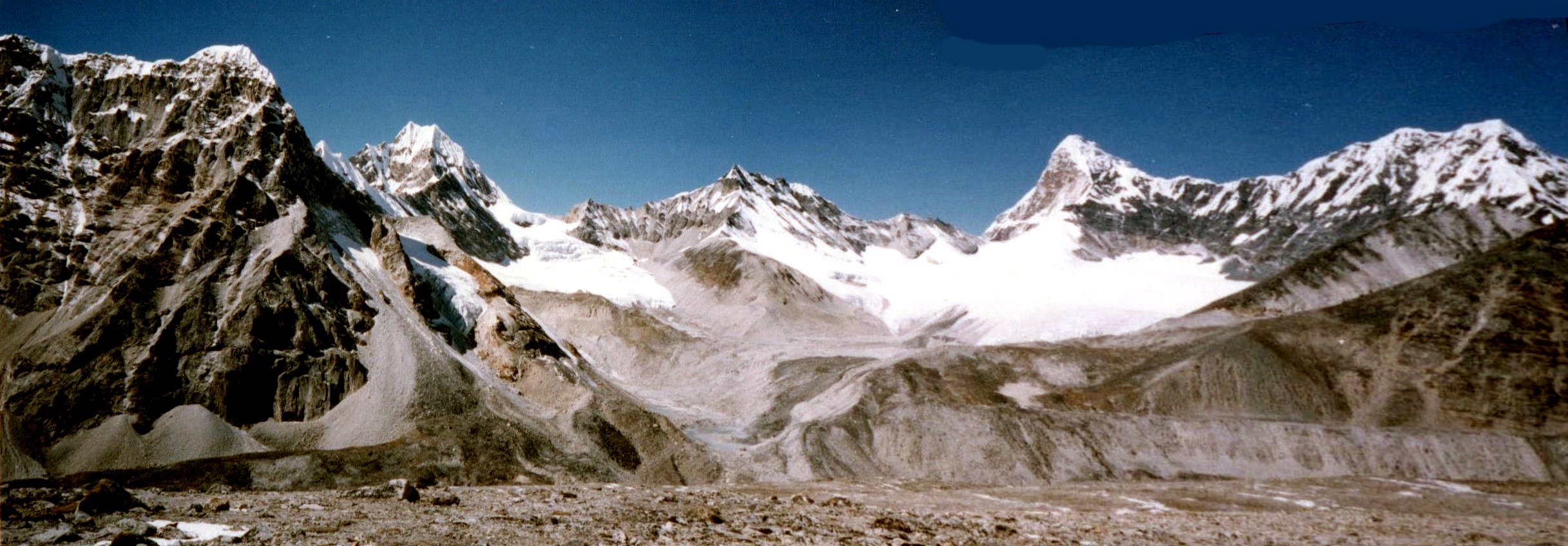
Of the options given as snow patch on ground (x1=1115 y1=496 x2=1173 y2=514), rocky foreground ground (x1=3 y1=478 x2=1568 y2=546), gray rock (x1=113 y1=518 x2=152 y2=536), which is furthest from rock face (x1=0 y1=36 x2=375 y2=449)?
snow patch on ground (x1=1115 y1=496 x2=1173 y2=514)

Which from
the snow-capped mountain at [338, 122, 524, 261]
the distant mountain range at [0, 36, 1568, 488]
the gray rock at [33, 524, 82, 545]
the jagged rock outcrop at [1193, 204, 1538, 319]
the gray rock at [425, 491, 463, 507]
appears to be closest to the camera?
the gray rock at [33, 524, 82, 545]

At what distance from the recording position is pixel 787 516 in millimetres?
18375

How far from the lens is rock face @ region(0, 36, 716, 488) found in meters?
39.3

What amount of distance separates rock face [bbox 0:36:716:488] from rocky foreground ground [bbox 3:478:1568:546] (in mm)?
18327

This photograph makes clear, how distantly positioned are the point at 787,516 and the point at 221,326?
4609 cm

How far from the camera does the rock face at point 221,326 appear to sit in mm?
39281

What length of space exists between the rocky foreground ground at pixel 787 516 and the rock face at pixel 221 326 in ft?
60.1

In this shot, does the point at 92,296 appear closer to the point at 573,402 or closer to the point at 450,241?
the point at 573,402

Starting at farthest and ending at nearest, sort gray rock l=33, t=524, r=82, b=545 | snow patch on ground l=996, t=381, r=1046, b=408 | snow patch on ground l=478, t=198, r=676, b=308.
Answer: snow patch on ground l=478, t=198, r=676, b=308 < snow patch on ground l=996, t=381, r=1046, b=408 < gray rock l=33, t=524, r=82, b=545

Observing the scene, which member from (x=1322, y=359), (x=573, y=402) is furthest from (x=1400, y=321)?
(x=573, y=402)

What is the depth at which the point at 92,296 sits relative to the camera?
147 ft

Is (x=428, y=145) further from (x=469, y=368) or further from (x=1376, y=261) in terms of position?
(x=1376, y=261)

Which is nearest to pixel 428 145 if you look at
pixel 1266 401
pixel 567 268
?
pixel 567 268

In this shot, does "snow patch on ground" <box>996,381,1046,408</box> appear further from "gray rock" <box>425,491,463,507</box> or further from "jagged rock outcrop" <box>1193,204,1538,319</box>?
"gray rock" <box>425,491,463,507</box>
